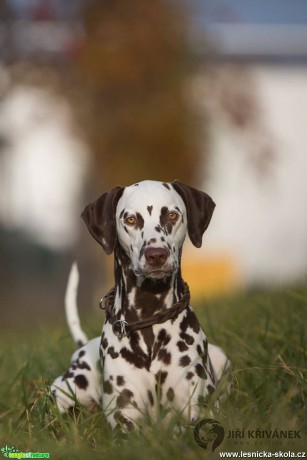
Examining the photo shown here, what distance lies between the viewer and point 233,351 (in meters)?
6.31

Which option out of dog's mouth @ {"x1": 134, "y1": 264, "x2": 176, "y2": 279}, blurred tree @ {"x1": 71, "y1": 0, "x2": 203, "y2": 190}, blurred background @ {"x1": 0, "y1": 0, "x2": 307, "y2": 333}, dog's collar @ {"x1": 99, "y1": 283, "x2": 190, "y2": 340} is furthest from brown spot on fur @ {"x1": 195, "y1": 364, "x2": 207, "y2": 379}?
blurred tree @ {"x1": 71, "y1": 0, "x2": 203, "y2": 190}

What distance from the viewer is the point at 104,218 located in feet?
17.7

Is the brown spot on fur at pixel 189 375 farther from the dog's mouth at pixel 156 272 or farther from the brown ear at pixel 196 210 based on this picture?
the brown ear at pixel 196 210

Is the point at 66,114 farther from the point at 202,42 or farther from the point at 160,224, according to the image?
the point at 160,224

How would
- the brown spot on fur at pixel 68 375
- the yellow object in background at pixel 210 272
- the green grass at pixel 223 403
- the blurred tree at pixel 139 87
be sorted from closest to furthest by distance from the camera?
the green grass at pixel 223 403
the brown spot on fur at pixel 68 375
the blurred tree at pixel 139 87
the yellow object in background at pixel 210 272

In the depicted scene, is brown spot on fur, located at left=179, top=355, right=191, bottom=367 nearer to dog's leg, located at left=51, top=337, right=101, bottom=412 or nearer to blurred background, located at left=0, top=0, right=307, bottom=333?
dog's leg, located at left=51, top=337, right=101, bottom=412

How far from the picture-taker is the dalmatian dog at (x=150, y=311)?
516 centimetres

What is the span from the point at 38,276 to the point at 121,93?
689 centimetres

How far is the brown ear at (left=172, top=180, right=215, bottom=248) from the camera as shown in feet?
17.8

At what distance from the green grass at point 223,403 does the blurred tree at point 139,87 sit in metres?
10.3

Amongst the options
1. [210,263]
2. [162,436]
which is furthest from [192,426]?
[210,263]

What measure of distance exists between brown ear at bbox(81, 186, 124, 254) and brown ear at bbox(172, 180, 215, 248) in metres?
0.34

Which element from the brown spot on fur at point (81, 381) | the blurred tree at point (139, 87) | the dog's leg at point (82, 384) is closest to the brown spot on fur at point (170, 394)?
the dog's leg at point (82, 384)

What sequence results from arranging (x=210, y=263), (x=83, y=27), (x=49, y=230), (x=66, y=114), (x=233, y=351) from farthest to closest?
(x=49, y=230), (x=210, y=263), (x=66, y=114), (x=83, y=27), (x=233, y=351)
